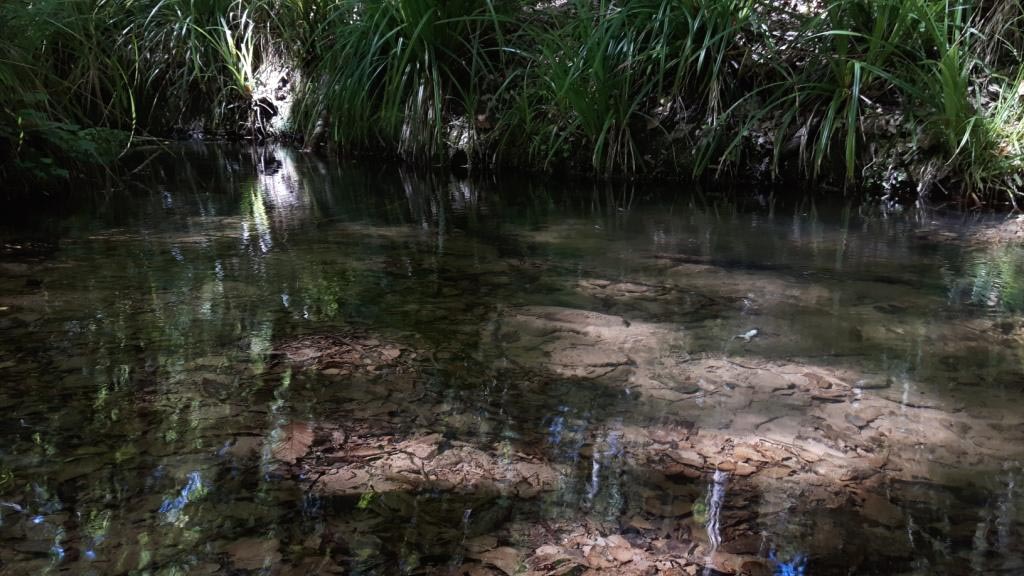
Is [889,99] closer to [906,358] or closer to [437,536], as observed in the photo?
[906,358]

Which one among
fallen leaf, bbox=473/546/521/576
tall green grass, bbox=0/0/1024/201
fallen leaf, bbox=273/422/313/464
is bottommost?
fallen leaf, bbox=473/546/521/576

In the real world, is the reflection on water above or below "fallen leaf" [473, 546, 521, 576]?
above

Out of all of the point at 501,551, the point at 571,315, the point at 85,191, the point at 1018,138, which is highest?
the point at 1018,138

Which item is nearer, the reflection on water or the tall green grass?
the reflection on water

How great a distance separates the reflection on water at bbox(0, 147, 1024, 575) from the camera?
1182 mm

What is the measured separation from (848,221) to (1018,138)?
98cm

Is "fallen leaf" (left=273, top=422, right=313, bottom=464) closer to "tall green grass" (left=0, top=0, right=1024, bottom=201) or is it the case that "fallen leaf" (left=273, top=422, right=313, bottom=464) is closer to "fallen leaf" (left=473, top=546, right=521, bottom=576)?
"fallen leaf" (left=473, top=546, right=521, bottom=576)

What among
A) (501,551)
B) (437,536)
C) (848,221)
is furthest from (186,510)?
(848,221)

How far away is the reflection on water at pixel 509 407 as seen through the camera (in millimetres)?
1182

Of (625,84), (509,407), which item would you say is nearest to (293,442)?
(509,407)

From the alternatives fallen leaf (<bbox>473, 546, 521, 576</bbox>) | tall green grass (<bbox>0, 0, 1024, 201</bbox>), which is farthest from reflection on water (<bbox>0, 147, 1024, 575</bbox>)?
tall green grass (<bbox>0, 0, 1024, 201</bbox>)

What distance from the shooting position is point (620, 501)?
1.29 meters

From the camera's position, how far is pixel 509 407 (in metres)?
1.63

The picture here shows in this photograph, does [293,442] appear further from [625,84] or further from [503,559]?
[625,84]
